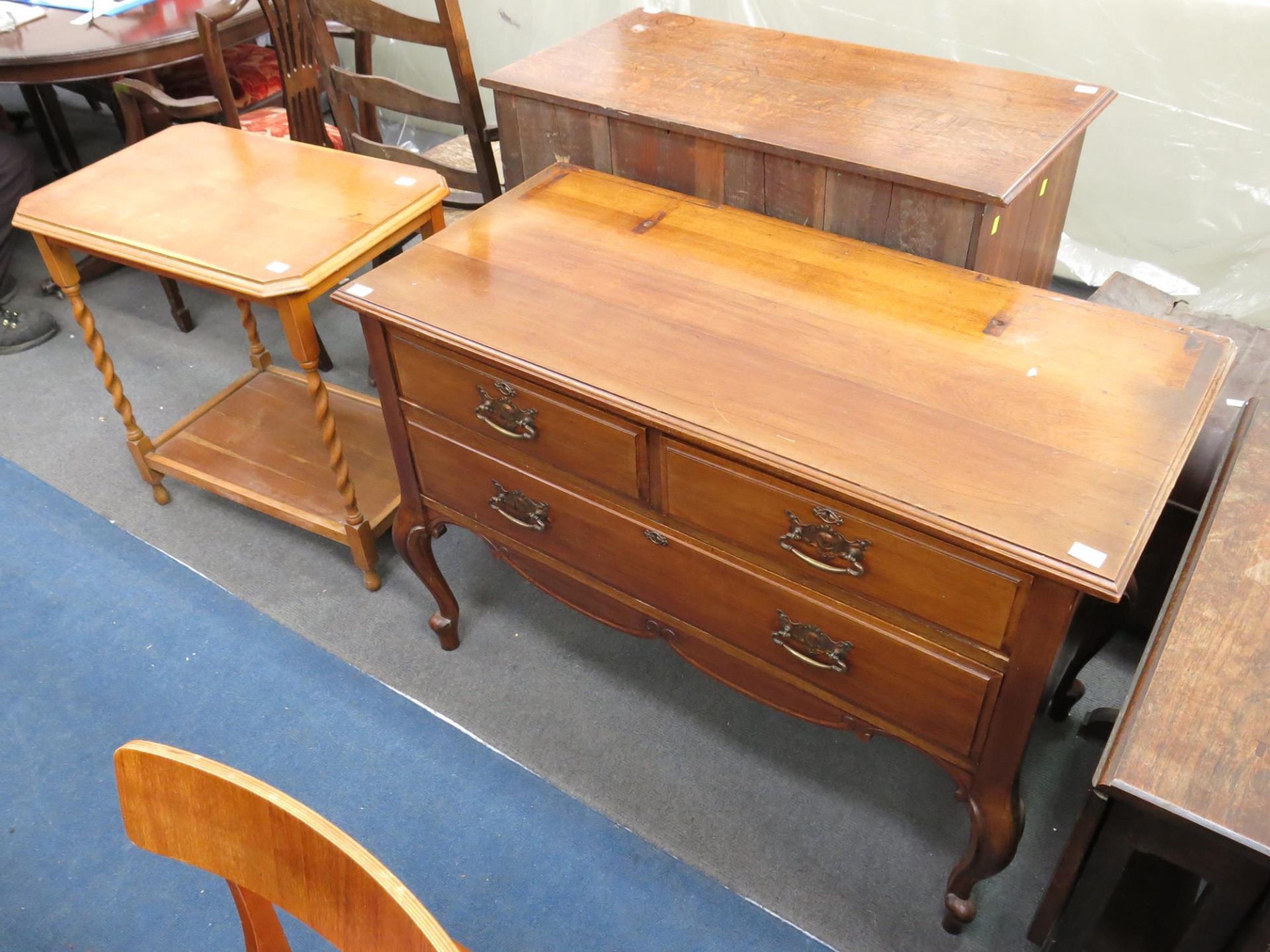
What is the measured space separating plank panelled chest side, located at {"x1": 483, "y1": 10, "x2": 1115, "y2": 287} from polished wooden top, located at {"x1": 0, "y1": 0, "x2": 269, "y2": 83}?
127 centimetres

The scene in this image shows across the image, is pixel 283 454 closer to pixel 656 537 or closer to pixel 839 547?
pixel 656 537

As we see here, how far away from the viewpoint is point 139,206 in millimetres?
1842

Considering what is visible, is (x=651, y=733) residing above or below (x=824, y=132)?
below

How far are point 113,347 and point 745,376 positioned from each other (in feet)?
7.29

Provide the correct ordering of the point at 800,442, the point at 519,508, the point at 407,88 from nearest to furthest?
the point at 800,442, the point at 519,508, the point at 407,88

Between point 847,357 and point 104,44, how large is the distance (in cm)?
239

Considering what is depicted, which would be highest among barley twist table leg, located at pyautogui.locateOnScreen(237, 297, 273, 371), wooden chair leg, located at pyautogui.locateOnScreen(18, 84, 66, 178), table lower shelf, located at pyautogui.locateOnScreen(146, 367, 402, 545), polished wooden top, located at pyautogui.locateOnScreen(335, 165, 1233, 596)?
polished wooden top, located at pyautogui.locateOnScreen(335, 165, 1233, 596)

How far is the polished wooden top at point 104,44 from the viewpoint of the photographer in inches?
102

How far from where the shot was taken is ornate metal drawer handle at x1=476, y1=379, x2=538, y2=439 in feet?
4.53

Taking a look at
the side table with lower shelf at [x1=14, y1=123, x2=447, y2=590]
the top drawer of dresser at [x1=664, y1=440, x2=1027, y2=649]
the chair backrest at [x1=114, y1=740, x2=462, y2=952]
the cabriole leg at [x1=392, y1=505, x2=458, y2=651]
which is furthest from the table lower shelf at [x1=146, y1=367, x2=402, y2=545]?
the chair backrest at [x1=114, y1=740, x2=462, y2=952]

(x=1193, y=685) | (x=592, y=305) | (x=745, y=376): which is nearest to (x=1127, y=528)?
(x=1193, y=685)

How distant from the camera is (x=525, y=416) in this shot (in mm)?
1390

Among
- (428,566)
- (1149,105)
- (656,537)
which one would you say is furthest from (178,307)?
(1149,105)

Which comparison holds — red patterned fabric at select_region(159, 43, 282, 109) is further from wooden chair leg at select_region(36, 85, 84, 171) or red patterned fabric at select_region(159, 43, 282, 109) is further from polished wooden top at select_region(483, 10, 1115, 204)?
polished wooden top at select_region(483, 10, 1115, 204)
